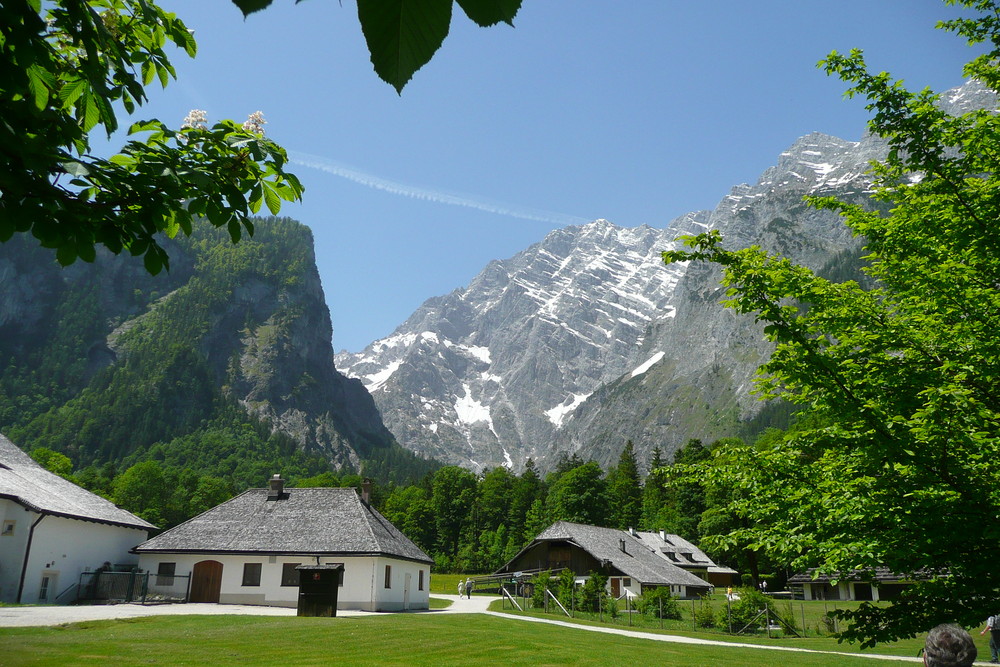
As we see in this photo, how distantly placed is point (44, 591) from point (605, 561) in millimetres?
39477

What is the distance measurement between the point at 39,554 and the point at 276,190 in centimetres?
3580

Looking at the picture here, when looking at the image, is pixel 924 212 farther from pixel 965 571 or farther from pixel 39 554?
pixel 39 554

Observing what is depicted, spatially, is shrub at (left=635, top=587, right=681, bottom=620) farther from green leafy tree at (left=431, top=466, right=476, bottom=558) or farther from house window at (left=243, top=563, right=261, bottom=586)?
green leafy tree at (left=431, top=466, right=476, bottom=558)

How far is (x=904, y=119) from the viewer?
9.85 metres

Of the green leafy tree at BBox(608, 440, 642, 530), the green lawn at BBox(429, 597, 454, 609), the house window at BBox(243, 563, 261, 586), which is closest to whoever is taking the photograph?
the house window at BBox(243, 563, 261, 586)

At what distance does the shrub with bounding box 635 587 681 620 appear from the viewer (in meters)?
37.5

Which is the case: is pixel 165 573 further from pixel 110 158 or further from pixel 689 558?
pixel 689 558

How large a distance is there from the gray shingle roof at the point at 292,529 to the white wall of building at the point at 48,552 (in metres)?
2.40

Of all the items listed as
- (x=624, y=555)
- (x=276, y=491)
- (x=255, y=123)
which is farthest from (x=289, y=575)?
(x=255, y=123)

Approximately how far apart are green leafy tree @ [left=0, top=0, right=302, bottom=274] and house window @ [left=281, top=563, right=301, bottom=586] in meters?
36.8

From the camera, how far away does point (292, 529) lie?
39188 mm

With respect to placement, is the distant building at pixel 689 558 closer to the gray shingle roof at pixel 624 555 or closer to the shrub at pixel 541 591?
the gray shingle roof at pixel 624 555

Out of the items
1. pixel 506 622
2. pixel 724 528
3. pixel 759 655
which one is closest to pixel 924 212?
pixel 759 655

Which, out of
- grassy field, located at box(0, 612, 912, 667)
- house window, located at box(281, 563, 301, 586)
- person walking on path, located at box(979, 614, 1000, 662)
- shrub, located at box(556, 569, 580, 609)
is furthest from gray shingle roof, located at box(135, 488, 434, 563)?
person walking on path, located at box(979, 614, 1000, 662)
